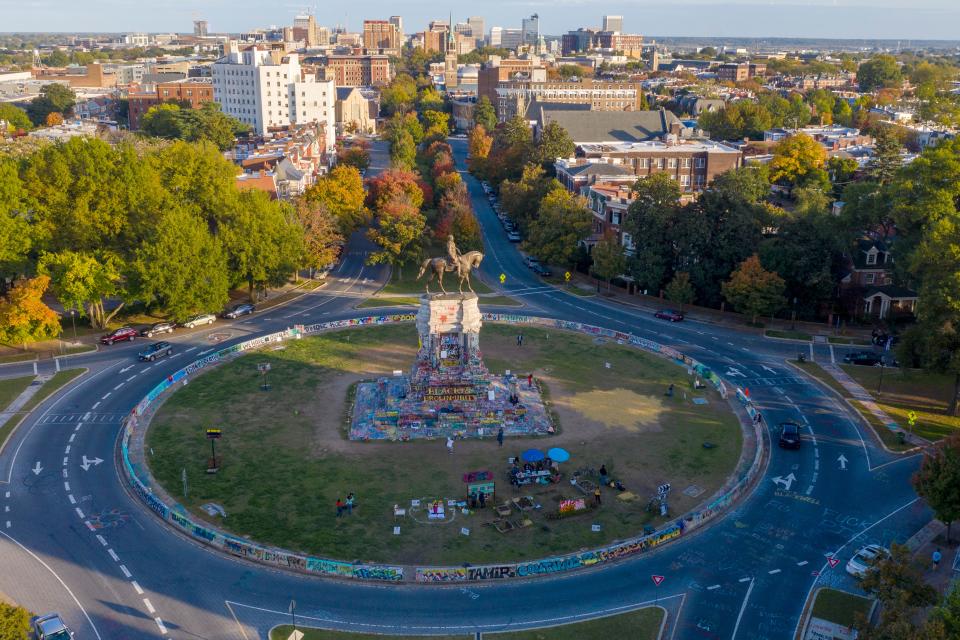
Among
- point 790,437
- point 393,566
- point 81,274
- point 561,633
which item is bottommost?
point 561,633

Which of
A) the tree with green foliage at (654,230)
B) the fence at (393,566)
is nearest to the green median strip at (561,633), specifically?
the fence at (393,566)

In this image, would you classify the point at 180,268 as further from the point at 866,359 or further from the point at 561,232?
the point at 866,359

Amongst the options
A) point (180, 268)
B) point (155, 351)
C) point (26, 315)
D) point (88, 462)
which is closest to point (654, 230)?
point (180, 268)

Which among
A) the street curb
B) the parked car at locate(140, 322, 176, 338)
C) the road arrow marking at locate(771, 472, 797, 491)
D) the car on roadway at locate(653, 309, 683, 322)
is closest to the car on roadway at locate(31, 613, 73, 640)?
the road arrow marking at locate(771, 472, 797, 491)

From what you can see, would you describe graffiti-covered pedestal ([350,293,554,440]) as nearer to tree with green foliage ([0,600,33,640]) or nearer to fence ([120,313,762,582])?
fence ([120,313,762,582])

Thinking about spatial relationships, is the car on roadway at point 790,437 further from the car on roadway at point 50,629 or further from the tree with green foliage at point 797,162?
the tree with green foliage at point 797,162
